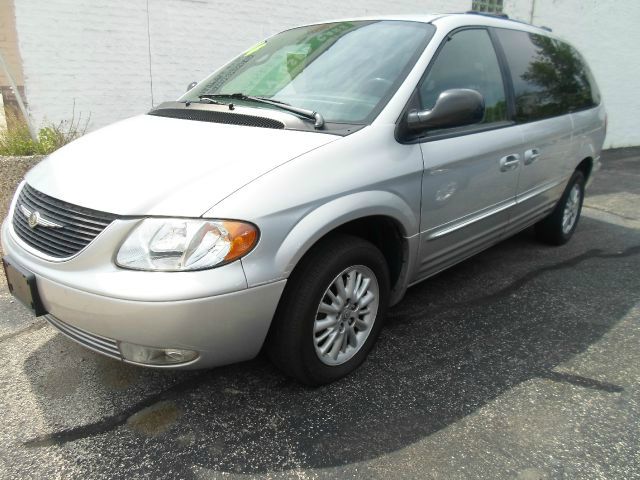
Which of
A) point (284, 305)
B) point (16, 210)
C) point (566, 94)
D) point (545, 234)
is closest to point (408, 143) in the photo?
point (284, 305)

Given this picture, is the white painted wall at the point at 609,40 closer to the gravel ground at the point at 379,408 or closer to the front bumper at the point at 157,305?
the gravel ground at the point at 379,408

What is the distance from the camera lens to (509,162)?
3.40 metres

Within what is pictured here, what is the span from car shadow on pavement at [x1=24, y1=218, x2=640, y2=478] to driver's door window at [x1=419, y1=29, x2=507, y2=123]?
132cm

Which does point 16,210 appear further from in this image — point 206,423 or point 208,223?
point 206,423

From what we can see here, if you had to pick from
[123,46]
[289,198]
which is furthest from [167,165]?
[123,46]

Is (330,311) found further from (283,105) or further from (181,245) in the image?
(283,105)

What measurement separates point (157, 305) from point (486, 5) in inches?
355

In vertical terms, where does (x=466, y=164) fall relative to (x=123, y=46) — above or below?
below

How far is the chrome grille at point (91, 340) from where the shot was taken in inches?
84.7

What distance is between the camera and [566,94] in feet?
14.0

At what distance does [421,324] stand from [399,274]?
1.83 feet

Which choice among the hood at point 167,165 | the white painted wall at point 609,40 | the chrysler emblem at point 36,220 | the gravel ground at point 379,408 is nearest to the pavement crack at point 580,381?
the gravel ground at point 379,408

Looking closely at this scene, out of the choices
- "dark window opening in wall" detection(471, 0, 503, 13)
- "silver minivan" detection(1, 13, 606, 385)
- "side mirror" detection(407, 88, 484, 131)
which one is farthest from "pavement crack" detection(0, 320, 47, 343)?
→ "dark window opening in wall" detection(471, 0, 503, 13)

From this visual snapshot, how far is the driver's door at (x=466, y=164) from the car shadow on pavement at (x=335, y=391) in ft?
1.49
